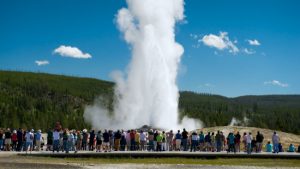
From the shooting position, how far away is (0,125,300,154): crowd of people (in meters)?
28.1

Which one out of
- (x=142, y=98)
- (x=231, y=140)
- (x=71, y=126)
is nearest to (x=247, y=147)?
(x=231, y=140)

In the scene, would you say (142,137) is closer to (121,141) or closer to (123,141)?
(123,141)

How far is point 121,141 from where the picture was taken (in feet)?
98.1

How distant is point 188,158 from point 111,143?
5.70 m

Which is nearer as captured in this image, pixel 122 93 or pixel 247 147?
pixel 247 147

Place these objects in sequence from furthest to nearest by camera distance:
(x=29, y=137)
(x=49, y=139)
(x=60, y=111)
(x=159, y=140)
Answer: (x=60, y=111)
(x=159, y=140)
(x=49, y=139)
(x=29, y=137)

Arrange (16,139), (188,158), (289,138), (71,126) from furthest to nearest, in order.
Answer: (71,126), (289,138), (16,139), (188,158)

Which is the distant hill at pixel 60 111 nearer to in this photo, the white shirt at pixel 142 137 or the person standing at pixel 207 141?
the person standing at pixel 207 141

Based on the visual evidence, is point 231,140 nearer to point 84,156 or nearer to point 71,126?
point 84,156

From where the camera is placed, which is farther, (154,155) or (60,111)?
(60,111)

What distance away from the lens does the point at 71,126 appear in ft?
355

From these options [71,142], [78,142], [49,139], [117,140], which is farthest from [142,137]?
[49,139]

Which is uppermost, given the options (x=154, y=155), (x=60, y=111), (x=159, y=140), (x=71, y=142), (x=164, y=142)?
(x=60, y=111)

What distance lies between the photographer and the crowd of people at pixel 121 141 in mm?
28094
